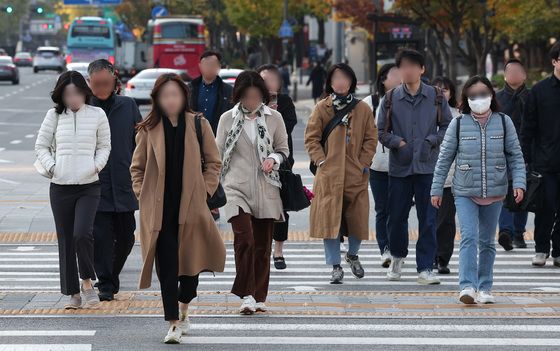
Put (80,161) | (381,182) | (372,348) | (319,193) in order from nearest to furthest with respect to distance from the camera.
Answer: (372,348)
(80,161)
(319,193)
(381,182)

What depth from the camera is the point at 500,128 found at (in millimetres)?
10078

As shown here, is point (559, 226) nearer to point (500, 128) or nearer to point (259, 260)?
point (500, 128)

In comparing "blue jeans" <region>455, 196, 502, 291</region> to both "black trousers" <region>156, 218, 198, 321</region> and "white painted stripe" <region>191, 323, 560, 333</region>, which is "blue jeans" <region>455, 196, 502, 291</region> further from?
"black trousers" <region>156, 218, 198, 321</region>

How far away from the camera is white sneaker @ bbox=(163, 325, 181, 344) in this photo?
829 centimetres

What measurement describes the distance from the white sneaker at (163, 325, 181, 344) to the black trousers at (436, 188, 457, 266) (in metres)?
4.31

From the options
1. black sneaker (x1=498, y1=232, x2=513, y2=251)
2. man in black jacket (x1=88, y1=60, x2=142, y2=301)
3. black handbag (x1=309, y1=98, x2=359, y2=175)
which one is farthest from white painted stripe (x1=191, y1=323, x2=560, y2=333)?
black sneaker (x1=498, y1=232, x2=513, y2=251)

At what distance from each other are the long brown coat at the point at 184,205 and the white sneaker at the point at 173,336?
34 cm

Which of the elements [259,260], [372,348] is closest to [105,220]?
[259,260]

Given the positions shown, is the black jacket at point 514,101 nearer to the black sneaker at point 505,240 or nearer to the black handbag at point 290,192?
the black sneaker at point 505,240

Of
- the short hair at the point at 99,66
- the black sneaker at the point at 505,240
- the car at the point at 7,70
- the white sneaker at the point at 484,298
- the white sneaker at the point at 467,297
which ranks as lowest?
the car at the point at 7,70

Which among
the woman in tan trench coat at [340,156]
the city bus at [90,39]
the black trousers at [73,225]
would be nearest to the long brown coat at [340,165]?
the woman in tan trench coat at [340,156]

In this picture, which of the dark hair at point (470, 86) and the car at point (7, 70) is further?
the car at point (7, 70)

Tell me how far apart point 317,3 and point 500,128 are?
56202mm

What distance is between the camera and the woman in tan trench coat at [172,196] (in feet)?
27.4
